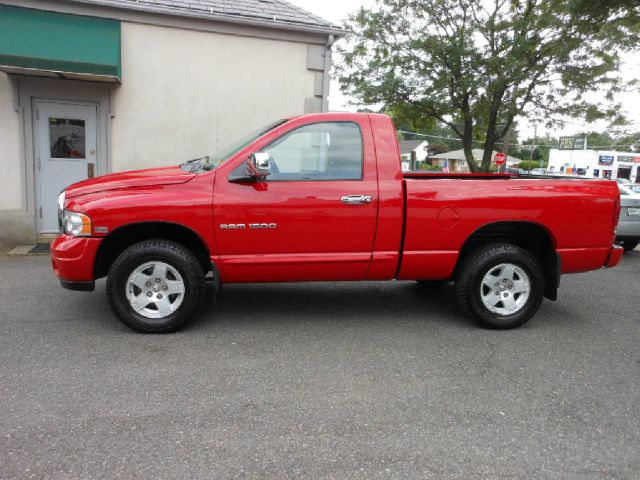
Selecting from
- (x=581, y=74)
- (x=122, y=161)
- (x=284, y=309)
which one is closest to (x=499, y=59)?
(x=581, y=74)

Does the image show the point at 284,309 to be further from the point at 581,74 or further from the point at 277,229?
the point at 581,74

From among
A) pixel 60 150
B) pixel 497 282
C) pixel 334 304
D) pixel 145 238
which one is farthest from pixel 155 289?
pixel 60 150

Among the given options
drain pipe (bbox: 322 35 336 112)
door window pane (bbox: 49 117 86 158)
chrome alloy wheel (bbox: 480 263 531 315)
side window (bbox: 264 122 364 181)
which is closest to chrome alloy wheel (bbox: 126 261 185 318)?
side window (bbox: 264 122 364 181)

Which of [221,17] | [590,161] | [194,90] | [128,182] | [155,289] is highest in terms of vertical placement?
[221,17]

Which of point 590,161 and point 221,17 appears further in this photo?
point 590,161

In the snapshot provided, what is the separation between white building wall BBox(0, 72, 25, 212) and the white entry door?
29 centimetres

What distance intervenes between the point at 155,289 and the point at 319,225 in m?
1.46

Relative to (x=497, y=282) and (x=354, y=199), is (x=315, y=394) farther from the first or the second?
(x=497, y=282)

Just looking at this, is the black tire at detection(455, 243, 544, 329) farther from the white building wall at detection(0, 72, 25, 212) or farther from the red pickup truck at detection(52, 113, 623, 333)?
the white building wall at detection(0, 72, 25, 212)

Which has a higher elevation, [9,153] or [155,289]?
[9,153]

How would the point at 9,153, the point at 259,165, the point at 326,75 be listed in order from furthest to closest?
1. the point at 326,75
2. the point at 9,153
3. the point at 259,165

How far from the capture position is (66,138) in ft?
28.3

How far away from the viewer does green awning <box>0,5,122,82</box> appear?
7730 mm

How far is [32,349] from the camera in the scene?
397 cm
